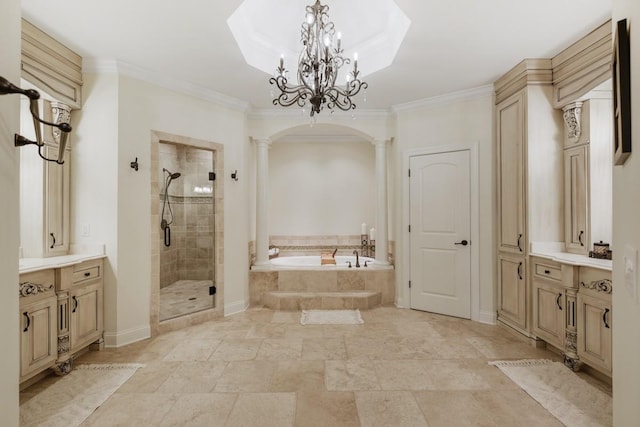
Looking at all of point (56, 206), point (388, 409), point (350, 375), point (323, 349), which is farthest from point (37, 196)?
point (388, 409)

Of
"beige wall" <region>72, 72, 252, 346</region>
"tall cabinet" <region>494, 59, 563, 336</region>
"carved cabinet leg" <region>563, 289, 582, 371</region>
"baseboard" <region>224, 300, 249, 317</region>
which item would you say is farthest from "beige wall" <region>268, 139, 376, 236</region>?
"carved cabinet leg" <region>563, 289, 582, 371</region>

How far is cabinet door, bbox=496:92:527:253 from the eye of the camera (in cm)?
316

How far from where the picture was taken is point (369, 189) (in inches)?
236

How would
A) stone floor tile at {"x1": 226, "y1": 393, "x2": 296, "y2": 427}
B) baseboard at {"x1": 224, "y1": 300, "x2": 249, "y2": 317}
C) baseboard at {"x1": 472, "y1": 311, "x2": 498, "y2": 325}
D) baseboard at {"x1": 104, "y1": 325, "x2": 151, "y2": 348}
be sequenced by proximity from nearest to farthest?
1. stone floor tile at {"x1": 226, "y1": 393, "x2": 296, "y2": 427}
2. baseboard at {"x1": 104, "y1": 325, "x2": 151, "y2": 348}
3. baseboard at {"x1": 472, "y1": 311, "x2": 498, "y2": 325}
4. baseboard at {"x1": 224, "y1": 300, "x2": 249, "y2": 317}

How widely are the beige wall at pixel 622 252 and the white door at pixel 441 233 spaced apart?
9.07 feet

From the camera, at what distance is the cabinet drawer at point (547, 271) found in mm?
2709

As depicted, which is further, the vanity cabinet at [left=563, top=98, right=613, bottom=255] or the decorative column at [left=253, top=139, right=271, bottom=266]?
the decorative column at [left=253, top=139, right=271, bottom=266]

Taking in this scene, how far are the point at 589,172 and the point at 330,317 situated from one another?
284 cm

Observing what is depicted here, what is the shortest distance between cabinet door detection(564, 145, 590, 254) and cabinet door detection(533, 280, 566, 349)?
1.50ft

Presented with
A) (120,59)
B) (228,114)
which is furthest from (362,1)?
(120,59)

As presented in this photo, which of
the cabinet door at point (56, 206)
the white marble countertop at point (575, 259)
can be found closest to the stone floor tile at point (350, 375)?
the white marble countertop at point (575, 259)

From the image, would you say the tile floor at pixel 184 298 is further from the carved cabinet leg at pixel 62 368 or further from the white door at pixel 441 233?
the white door at pixel 441 233

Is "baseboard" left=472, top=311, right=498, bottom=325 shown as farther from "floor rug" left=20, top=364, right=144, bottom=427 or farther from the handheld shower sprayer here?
the handheld shower sprayer

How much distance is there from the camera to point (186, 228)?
15.1 feet
